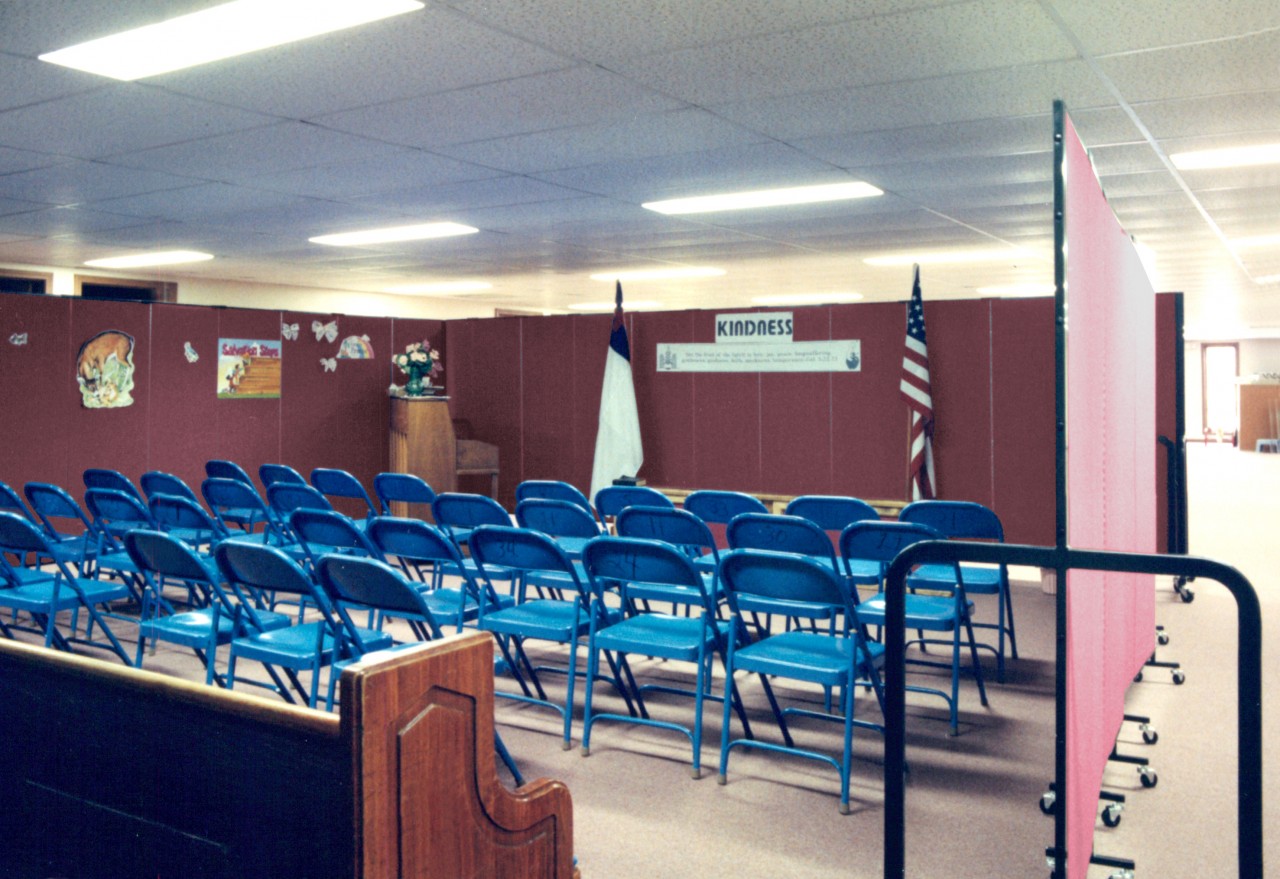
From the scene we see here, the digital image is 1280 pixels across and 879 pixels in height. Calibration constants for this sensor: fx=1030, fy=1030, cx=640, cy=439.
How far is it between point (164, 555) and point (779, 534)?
2514 mm

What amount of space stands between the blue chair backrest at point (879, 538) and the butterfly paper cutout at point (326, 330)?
7246 millimetres

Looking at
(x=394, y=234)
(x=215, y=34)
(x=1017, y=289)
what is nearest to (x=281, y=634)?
(x=215, y=34)

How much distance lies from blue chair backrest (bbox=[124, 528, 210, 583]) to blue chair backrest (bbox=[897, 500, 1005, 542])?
314 cm

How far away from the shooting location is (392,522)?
4359mm

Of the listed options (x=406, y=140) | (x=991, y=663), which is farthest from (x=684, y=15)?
(x=991, y=663)

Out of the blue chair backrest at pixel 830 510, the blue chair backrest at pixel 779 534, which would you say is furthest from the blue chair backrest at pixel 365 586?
the blue chair backrest at pixel 830 510

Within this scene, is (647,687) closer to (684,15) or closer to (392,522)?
(392,522)

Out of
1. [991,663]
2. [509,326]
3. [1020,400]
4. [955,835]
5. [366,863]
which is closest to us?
[366,863]

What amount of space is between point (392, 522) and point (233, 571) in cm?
73

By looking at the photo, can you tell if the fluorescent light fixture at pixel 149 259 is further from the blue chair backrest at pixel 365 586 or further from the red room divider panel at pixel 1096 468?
the red room divider panel at pixel 1096 468

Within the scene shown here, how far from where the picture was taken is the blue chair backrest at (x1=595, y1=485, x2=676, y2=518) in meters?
6.02

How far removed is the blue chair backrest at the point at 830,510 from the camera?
5508 mm

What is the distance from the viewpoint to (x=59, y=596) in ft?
15.2

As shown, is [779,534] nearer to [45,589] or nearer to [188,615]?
[188,615]
